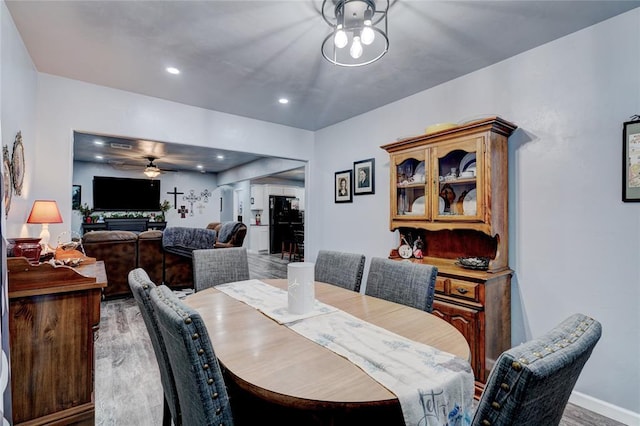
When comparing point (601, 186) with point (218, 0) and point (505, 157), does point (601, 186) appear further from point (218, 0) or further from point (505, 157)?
point (218, 0)

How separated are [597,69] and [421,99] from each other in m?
1.36

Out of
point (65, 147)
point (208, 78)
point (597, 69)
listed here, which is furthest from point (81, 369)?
point (597, 69)

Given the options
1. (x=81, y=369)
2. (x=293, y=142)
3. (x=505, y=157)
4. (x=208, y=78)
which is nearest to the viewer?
(x=81, y=369)

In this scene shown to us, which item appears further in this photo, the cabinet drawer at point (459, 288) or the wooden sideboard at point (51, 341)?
the cabinet drawer at point (459, 288)

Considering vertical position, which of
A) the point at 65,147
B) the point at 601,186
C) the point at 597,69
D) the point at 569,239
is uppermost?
the point at 597,69

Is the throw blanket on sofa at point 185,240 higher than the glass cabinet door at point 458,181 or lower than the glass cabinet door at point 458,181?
lower

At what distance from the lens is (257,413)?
129 cm

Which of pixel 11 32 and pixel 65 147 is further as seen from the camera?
pixel 65 147

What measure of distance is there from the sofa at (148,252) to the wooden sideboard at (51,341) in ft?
9.46

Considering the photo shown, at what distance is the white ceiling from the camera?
1.88m

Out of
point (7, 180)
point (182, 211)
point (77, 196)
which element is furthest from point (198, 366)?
point (182, 211)

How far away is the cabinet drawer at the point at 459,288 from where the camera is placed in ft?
7.13

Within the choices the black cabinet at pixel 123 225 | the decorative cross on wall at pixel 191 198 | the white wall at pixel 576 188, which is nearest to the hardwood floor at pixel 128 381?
the white wall at pixel 576 188

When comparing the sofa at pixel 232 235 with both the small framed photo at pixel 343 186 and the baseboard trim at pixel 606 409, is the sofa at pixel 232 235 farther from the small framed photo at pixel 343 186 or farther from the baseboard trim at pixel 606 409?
the baseboard trim at pixel 606 409
